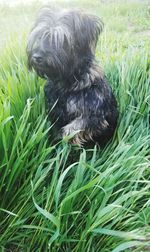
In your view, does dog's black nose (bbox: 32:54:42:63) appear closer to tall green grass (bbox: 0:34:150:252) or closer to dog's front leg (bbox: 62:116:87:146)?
tall green grass (bbox: 0:34:150:252)

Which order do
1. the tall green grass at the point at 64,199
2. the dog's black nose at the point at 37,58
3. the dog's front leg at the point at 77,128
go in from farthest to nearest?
the dog's front leg at the point at 77,128 → the dog's black nose at the point at 37,58 → the tall green grass at the point at 64,199

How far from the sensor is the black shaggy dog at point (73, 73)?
2.54 meters

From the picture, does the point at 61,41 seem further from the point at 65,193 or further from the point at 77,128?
the point at 65,193

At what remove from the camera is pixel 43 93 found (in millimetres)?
3000

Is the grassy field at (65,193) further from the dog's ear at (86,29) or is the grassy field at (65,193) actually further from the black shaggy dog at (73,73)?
the dog's ear at (86,29)

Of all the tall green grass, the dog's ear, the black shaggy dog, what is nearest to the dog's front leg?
the black shaggy dog

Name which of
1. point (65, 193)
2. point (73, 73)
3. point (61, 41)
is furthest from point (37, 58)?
point (65, 193)

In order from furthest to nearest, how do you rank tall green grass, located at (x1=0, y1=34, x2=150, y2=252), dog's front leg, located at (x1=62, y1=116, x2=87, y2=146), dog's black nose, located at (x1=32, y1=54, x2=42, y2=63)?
dog's front leg, located at (x1=62, y1=116, x2=87, y2=146) < dog's black nose, located at (x1=32, y1=54, x2=42, y2=63) < tall green grass, located at (x1=0, y1=34, x2=150, y2=252)

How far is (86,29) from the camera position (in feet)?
8.64

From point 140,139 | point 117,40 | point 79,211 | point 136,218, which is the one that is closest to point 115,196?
point 136,218

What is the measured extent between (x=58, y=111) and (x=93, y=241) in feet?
3.49

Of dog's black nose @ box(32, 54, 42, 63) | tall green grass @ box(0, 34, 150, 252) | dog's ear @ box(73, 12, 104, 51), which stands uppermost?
dog's ear @ box(73, 12, 104, 51)

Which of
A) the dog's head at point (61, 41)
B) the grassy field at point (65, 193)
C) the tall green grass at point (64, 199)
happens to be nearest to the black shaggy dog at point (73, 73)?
the dog's head at point (61, 41)

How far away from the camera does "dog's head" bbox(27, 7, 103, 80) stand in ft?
8.29
